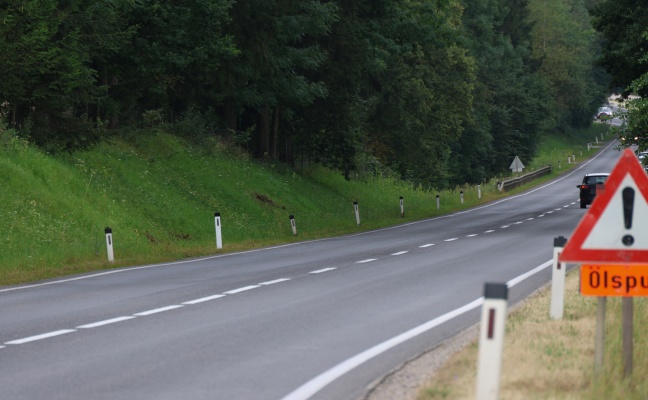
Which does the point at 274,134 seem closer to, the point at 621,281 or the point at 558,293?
the point at 558,293

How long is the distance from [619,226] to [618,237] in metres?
0.08

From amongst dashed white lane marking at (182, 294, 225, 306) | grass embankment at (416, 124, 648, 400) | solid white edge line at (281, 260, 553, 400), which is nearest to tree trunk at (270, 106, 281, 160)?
dashed white lane marking at (182, 294, 225, 306)

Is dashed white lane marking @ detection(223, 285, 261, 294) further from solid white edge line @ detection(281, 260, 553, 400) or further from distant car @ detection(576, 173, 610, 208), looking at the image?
distant car @ detection(576, 173, 610, 208)

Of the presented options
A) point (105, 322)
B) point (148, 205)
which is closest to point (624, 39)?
point (148, 205)

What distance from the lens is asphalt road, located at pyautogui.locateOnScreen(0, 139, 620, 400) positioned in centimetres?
963

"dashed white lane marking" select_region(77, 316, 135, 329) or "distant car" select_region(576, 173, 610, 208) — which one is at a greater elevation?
"dashed white lane marking" select_region(77, 316, 135, 329)

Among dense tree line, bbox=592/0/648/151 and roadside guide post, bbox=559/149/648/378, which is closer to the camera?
roadside guide post, bbox=559/149/648/378

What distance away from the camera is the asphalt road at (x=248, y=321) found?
963 centimetres

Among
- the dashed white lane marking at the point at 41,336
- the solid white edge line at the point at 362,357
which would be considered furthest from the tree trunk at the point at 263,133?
the dashed white lane marking at the point at 41,336

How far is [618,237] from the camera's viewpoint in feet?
28.8

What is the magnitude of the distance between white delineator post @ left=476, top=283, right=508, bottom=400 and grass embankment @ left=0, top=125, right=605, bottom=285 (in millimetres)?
14168

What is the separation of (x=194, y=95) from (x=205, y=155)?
3201mm

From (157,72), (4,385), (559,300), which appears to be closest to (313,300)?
(559,300)

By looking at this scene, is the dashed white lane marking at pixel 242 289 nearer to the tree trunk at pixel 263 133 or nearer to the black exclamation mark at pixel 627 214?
the black exclamation mark at pixel 627 214
